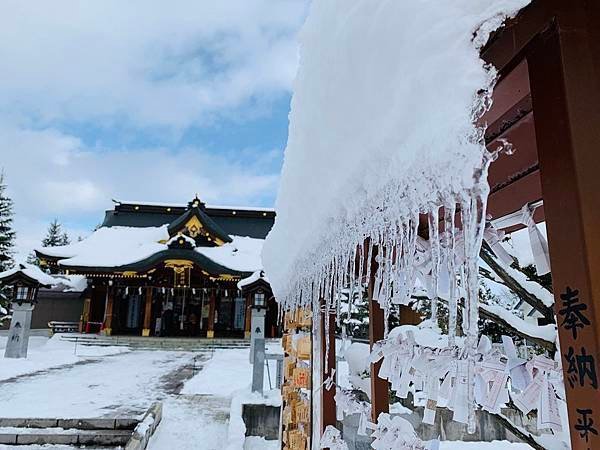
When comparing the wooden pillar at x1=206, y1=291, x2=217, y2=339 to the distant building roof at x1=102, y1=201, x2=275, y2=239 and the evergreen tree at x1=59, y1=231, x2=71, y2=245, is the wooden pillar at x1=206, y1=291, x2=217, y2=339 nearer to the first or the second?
the distant building roof at x1=102, y1=201, x2=275, y2=239

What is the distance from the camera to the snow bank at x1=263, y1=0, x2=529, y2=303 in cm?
57

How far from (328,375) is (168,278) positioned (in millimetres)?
15178

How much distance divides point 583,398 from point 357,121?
60 centimetres

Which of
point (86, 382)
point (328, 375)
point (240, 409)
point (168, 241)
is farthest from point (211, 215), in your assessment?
point (328, 375)

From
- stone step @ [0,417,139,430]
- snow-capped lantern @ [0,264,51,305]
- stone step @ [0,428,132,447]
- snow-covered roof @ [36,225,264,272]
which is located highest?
snow-covered roof @ [36,225,264,272]

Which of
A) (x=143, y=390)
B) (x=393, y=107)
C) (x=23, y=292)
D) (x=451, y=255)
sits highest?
(x=23, y=292)

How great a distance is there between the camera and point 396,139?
0.70 metres

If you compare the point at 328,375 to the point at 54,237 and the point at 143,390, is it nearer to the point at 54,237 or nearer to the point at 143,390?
the point at 143,390

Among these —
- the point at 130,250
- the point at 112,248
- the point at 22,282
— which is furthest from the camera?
the point at 112,248

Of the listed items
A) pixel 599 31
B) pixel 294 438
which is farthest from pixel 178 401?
pixel 599 31

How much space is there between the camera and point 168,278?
16.4m

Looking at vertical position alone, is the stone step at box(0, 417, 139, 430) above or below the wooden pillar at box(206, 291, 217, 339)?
below

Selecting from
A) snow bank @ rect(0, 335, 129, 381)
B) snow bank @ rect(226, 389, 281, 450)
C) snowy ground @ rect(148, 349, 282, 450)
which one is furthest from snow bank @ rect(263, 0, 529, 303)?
snow bank @ rect(0, 335, 129, 381)

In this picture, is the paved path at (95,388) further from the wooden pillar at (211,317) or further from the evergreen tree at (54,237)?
the evergreen tree at (54,237)
